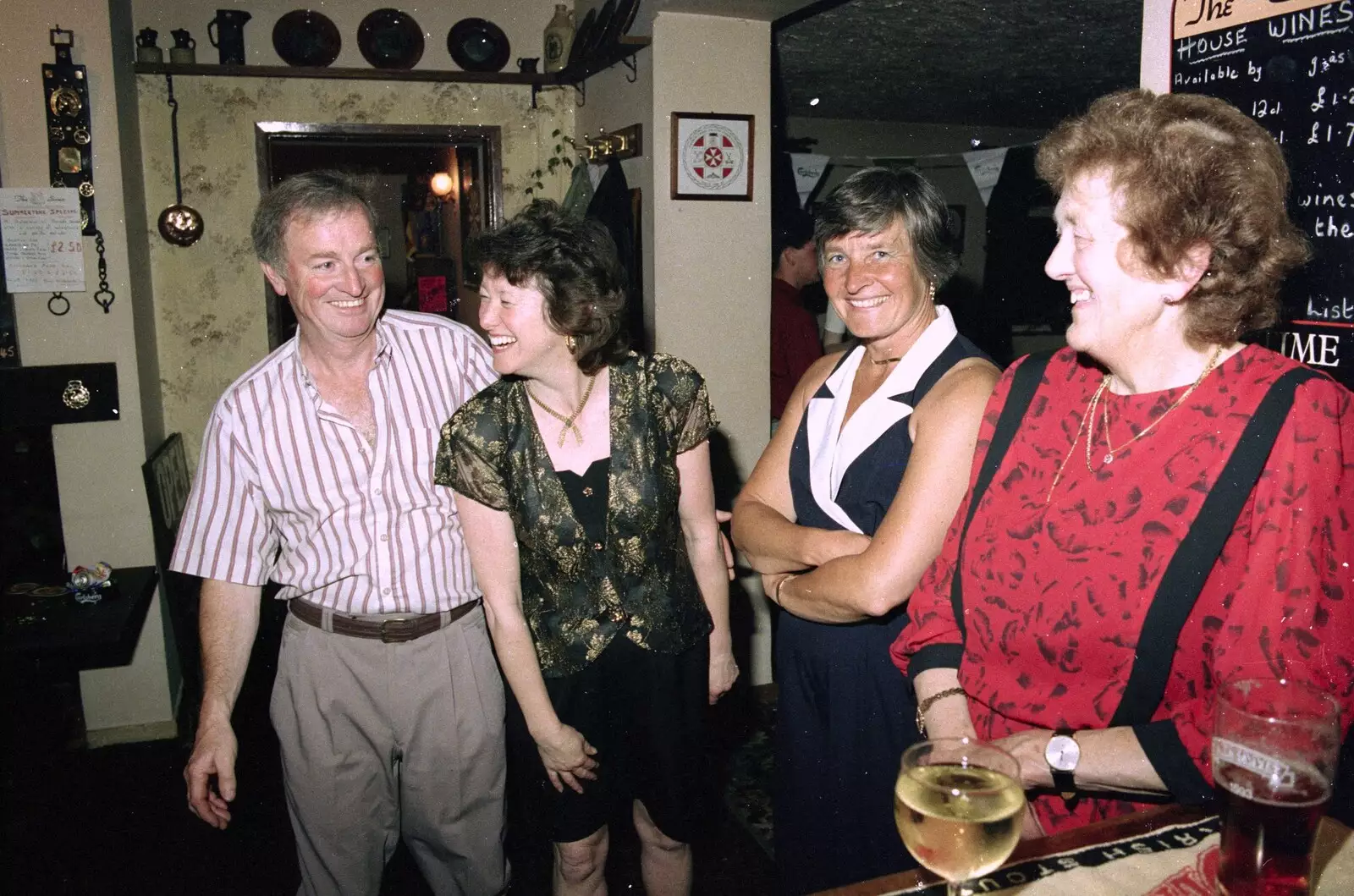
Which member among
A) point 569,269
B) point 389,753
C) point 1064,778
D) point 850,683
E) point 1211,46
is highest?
point 1211,46

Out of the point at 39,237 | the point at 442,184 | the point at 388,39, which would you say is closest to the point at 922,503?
the point at 39,237

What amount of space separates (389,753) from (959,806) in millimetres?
1503

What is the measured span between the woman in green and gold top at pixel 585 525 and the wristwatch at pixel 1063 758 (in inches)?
36.2

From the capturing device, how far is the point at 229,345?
181 inches

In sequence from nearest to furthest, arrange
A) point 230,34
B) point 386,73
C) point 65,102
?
point 65,102, point 230,34, point 386,73

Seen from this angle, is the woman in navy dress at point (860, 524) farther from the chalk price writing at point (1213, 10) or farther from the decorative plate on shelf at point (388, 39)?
the decorative plate on shelf at point (388, 39)

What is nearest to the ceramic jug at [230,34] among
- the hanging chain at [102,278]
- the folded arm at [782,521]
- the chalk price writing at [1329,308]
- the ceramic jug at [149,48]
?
the ceramic jug at [149,48]

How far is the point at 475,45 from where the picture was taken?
457 centimetres

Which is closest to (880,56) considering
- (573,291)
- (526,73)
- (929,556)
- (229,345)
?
(526,73)

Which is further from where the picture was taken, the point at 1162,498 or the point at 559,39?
the point at 559,39

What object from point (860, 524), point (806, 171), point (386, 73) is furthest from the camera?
point (806, 171)

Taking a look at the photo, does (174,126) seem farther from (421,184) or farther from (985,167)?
(985,167)

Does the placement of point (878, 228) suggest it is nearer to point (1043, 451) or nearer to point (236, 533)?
point (1043, 451)

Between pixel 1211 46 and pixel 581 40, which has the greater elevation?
pixel 581 40
